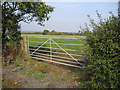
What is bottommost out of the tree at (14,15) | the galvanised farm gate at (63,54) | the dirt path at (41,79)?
the dirt path at (41,79)

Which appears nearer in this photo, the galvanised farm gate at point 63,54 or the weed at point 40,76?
the weed at point 40,76

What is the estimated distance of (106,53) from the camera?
2.29 metres

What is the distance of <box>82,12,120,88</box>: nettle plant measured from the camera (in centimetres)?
220

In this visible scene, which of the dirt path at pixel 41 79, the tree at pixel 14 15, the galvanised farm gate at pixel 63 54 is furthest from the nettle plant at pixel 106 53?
the tree at pixel 14 15

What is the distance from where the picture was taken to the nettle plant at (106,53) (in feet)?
7.21

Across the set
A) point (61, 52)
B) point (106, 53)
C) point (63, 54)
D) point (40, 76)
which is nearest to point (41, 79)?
point (40, 76)

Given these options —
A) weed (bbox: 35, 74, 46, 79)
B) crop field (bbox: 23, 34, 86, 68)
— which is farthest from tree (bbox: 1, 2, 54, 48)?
weed (bbox: 35, 74, 46, 79)

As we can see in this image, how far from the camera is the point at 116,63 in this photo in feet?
7.09

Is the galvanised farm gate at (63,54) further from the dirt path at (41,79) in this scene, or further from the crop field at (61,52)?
the dirt path at (41,79)

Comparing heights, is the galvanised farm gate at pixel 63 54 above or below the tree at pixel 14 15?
below

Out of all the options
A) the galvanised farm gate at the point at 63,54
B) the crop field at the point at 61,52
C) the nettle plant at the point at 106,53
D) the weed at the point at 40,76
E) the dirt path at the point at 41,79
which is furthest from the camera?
the crop field at the point at 61,52

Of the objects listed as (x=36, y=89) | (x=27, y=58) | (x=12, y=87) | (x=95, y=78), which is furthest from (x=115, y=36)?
(x=27, y=58)

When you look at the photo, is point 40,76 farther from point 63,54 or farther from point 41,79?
point 63,54

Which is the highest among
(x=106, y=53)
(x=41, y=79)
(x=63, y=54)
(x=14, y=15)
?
(x=14, y=15)
